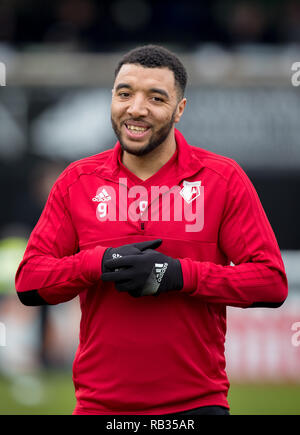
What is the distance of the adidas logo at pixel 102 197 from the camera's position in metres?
3.22

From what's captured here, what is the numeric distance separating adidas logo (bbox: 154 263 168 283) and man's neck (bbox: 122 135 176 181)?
478 mm

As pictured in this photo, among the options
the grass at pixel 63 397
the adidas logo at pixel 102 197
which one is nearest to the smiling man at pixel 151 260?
the adidas logo at pixel 102 197

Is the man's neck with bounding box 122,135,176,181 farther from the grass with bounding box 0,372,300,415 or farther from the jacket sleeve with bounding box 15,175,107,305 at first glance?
the grass with bounding box 0,372,300,415

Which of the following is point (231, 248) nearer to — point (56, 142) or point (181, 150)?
point (181, 150)

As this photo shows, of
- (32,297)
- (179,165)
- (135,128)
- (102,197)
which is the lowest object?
(32,297)

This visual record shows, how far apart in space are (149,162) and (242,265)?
59cm

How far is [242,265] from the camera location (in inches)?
122

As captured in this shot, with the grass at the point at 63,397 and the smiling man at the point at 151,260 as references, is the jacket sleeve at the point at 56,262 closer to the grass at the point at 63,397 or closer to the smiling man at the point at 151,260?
the smiling man at the point at 151,260

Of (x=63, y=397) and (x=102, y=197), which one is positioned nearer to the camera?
(x=102, y=197)

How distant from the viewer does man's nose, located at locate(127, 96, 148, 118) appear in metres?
3.12

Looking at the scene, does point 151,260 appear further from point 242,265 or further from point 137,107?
point 137,107

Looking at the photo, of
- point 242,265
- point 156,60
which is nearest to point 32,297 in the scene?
point 242,265

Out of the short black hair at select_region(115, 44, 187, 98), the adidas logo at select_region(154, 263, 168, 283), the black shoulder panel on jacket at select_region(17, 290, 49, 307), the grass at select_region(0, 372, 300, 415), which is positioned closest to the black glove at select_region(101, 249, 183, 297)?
the adidas logo at select_region(154, 263, 168, 283)
